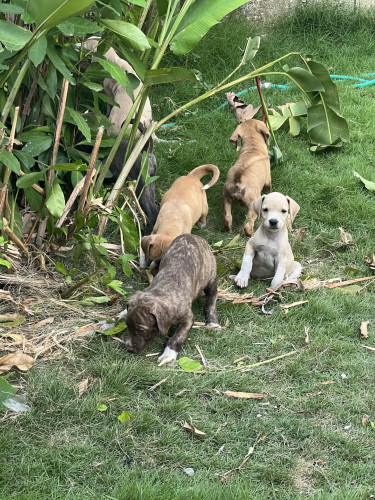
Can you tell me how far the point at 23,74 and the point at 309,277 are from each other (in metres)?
3.13

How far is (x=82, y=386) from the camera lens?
479cm

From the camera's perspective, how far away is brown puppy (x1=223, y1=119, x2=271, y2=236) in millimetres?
7387

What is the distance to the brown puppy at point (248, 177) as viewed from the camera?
7387 millimetres

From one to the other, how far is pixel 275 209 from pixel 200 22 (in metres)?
1.90

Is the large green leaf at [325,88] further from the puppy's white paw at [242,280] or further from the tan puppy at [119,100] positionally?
the puppy's white paw at [242,280]

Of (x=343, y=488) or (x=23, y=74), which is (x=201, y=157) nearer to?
(x=23, y=74)

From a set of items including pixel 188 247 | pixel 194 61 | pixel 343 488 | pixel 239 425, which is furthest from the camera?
pixel 194 61

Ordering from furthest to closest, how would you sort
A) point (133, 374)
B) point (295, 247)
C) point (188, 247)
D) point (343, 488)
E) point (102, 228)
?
point (295, 247)
point (102, 228)
point (188, 247)
point (133, 374)
point (343, 488)

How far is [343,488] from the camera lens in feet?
13.6

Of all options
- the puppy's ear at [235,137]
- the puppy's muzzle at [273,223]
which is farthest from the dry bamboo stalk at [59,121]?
the puppy's ear at [235,137]

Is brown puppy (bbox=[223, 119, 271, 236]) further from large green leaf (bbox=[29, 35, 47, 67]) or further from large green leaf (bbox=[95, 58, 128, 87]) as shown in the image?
large green leaf (bbox=[29, 35, 47, 67])

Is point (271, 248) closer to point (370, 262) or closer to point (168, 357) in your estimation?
point (370, 262)

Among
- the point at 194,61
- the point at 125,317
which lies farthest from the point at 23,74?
the point at 194,61

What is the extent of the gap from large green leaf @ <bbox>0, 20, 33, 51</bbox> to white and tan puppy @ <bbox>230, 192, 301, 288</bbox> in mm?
2902
